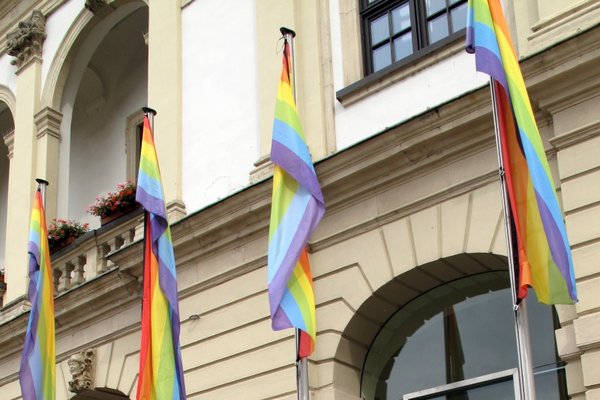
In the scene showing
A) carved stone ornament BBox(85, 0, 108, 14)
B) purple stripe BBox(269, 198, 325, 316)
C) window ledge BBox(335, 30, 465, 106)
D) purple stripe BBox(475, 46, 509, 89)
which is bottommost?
purple stripe BBox(269, 198, 325, 316)

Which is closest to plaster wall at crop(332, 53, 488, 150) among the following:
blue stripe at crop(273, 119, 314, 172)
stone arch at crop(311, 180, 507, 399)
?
stone arch at crop(311, 180, 507, 399)

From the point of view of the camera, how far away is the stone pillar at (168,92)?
14.4 meters

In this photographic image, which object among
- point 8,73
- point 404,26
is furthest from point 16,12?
point 404,26

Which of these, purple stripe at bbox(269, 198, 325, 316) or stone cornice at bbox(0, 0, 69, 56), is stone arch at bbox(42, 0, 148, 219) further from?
purple stripe at bbox(269, 198, 325, 316)

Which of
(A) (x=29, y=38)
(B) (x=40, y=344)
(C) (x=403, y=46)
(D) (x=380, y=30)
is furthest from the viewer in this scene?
(A) (x=29, y=38)

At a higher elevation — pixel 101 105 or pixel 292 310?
pixel 101 105

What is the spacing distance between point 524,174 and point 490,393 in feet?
8.49

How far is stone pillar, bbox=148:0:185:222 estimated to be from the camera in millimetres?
14422

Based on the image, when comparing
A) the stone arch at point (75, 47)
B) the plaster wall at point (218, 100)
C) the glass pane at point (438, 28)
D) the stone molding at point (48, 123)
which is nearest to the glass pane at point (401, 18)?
the glass pane at point (438, 28)

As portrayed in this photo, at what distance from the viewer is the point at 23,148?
1802cm

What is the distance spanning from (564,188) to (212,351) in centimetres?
456

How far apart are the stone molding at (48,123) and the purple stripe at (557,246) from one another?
10580 millimetres

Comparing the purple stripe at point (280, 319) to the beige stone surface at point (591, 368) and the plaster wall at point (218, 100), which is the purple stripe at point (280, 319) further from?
the plaster wall at point (218, 100)

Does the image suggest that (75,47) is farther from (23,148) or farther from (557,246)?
(557,246)
